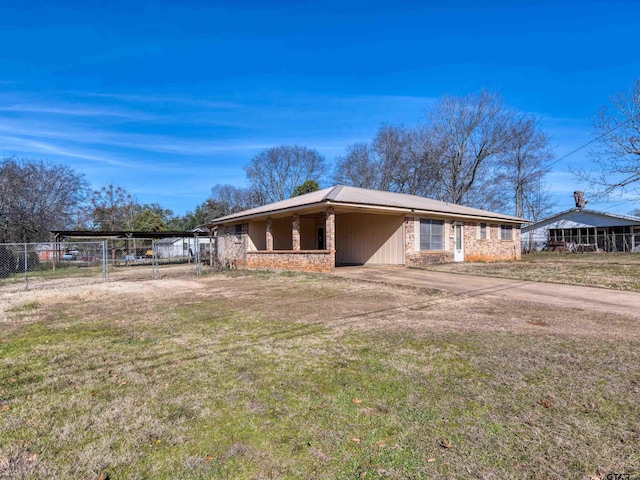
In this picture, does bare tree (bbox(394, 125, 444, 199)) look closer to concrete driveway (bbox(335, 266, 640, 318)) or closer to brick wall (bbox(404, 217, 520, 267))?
brick wall (bbox(404, 217, 520, 267))

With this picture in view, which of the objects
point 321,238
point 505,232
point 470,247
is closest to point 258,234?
point 321,238

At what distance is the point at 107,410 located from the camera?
2822 millimetres

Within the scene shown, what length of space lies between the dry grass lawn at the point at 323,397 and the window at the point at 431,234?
1054 centimetres

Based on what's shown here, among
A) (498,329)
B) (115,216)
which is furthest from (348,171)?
(498,329)

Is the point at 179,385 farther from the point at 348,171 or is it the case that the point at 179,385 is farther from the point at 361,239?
the point at 348,171

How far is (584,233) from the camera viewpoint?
2975cm

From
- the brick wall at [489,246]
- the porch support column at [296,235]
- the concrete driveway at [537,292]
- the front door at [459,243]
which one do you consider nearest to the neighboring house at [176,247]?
the porch support column at [296,235]

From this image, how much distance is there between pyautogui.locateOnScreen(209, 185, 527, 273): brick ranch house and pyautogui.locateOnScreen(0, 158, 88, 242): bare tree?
11578mm

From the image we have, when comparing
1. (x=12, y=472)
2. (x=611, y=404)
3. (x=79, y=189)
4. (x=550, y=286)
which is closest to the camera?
(x=12, y=472)

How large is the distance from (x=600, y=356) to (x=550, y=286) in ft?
21.2

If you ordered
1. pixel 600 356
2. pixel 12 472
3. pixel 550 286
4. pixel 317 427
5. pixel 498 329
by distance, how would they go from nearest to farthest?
pixel 12 472
pixel 317 427
pixel 600 356
pixel 498 329
pixel 550 286

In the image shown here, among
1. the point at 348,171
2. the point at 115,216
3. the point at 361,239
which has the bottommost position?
the point at 361,239

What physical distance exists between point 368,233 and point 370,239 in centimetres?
33

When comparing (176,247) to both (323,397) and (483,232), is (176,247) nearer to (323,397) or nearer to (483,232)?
(483,232)
